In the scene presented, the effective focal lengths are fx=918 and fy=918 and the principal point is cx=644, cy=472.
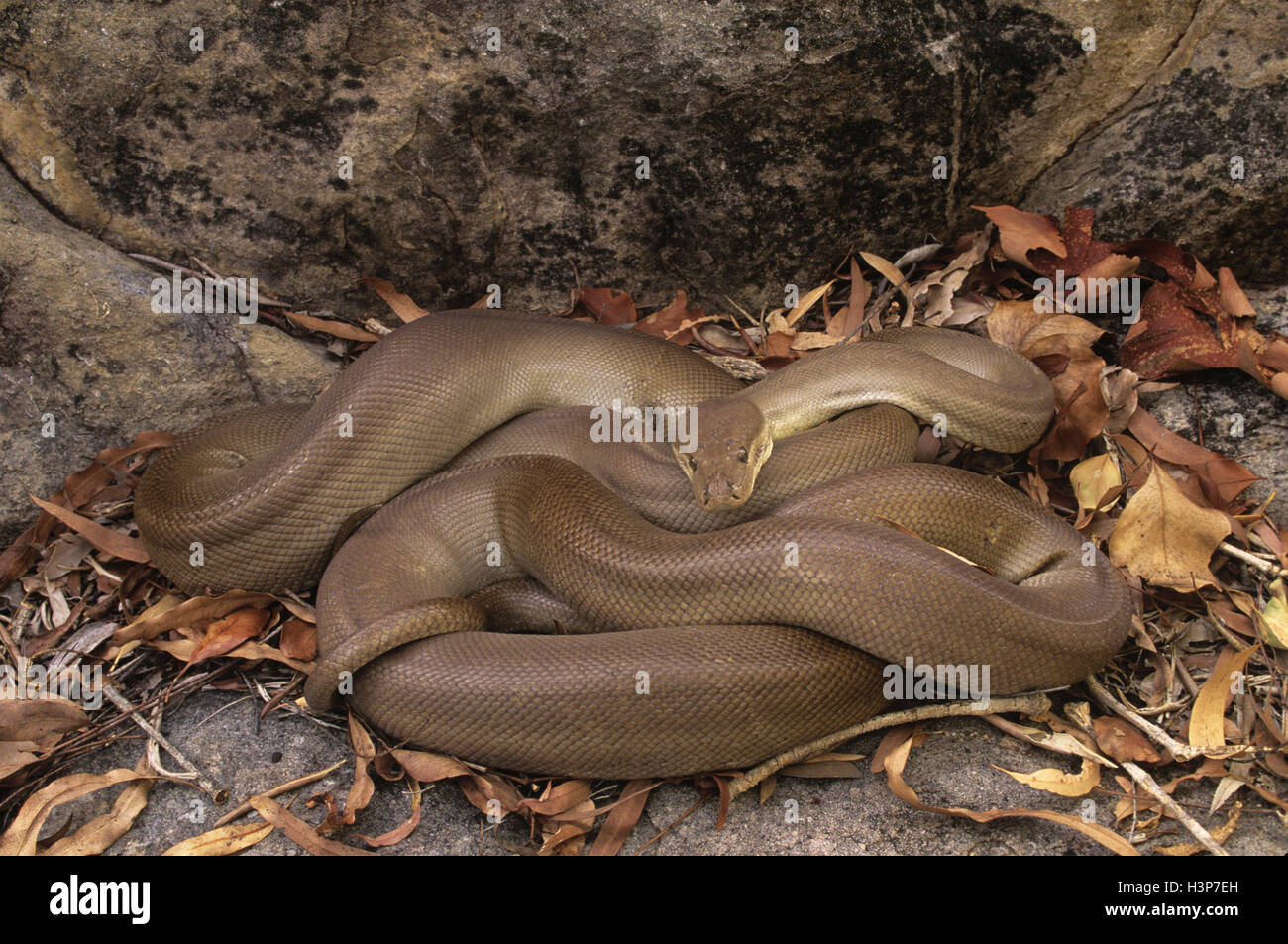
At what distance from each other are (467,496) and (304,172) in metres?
1.69

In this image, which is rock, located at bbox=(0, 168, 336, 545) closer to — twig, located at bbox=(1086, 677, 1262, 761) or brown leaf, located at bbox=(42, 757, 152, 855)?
brown leaf, located at bbox=(42, 757, 152, 855)

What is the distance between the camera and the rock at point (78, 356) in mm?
4070

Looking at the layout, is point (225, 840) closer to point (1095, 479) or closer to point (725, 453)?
point (725, 453)

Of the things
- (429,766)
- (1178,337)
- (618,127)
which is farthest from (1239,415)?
(429,766)

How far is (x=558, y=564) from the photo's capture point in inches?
141

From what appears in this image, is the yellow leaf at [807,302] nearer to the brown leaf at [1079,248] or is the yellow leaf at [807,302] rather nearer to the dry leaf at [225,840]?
the brown leaf at [1079,248]

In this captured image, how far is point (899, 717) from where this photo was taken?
3328 millimetres

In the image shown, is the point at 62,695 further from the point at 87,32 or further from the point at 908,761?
the point at 908,761

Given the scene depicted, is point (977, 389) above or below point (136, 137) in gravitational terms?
below

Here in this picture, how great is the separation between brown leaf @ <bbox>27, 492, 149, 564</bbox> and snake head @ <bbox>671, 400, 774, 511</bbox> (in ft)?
8.01

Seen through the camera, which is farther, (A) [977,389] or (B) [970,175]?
(B) [970,175]

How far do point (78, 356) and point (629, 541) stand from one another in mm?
2727

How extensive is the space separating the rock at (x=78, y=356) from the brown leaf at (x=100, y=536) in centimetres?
19
